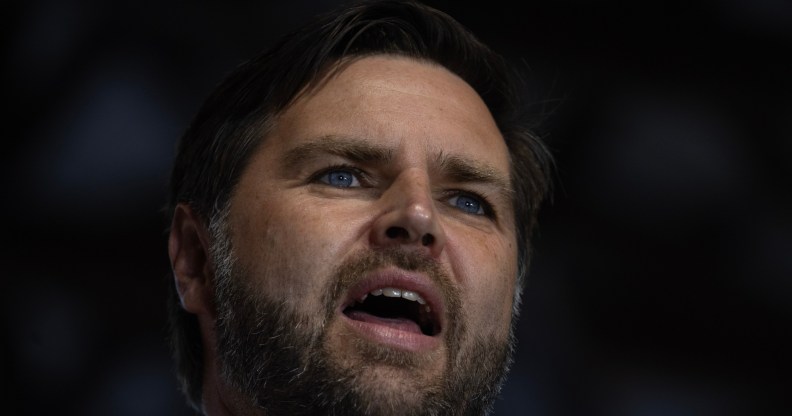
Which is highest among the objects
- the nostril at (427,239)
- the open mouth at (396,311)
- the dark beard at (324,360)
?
the nostril at (427,239)

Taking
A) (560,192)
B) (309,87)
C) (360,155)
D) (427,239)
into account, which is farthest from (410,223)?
(560,192)

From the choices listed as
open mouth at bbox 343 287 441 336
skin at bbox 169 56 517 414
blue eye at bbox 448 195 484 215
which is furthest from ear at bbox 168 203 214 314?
blue eye at bbox 448 195 484 215

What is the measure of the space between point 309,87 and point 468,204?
0.89 ft

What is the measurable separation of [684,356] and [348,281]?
78 centimetres

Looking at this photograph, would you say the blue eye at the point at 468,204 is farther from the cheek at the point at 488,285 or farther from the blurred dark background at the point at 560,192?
the blurred dark background at the point at 560,192

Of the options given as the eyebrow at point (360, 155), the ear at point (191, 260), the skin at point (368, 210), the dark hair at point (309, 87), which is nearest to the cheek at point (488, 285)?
the skin at point (368, 210)

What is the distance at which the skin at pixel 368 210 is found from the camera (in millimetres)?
1277

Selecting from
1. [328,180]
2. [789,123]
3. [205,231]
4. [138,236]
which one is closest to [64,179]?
[138,236]

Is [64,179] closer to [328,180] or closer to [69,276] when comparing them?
[69,276]

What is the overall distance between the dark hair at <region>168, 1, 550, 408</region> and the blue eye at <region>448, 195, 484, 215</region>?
155 millimetres

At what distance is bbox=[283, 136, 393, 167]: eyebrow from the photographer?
1.37 meters

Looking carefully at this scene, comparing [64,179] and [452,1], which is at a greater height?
[452,1]

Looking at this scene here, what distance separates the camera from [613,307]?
1.82 m

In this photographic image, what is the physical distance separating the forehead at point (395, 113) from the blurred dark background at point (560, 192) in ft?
1.06
